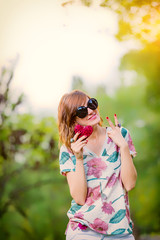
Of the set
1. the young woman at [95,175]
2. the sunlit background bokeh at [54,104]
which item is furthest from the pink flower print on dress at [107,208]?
the sunlit background bokeh at [54,104]

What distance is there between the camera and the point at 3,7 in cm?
455

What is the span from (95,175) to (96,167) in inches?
1.5

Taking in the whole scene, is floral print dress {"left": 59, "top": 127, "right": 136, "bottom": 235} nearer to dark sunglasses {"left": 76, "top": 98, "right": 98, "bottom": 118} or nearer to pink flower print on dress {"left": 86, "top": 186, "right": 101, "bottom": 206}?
pink flower print on dress {"left": 86, "top": 186, "right": 101, "bottom": 206}

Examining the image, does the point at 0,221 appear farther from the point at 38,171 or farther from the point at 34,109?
the point at 34,109

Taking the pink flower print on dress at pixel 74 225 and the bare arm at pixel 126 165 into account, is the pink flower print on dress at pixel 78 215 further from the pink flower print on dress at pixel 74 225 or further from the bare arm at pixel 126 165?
the bare arm at pixel 126 165

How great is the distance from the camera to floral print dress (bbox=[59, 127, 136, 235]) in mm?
1363

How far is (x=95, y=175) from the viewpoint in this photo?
1.42 meters

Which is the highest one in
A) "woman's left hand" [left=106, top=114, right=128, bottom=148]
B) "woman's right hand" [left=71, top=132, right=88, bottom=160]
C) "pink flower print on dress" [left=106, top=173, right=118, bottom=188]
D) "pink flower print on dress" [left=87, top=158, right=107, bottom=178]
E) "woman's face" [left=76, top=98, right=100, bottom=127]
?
"woman's face" [left=76, top=98, right=100, bottom=127]

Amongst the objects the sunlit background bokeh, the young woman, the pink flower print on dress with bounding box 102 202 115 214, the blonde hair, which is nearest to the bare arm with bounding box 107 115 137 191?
the young woman

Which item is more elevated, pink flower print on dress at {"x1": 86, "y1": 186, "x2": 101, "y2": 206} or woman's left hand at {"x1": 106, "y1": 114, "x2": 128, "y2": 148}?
woman's left hand at {"x1": 106, "y1": 114, "x2": 128, "y2": 148}

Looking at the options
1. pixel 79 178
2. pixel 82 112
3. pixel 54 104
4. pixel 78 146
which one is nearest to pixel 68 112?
pixel 82 112

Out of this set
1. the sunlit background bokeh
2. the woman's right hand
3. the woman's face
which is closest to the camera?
the woman's right hand

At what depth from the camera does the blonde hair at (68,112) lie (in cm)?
147

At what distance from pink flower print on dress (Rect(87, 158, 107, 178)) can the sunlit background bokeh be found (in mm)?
2947
